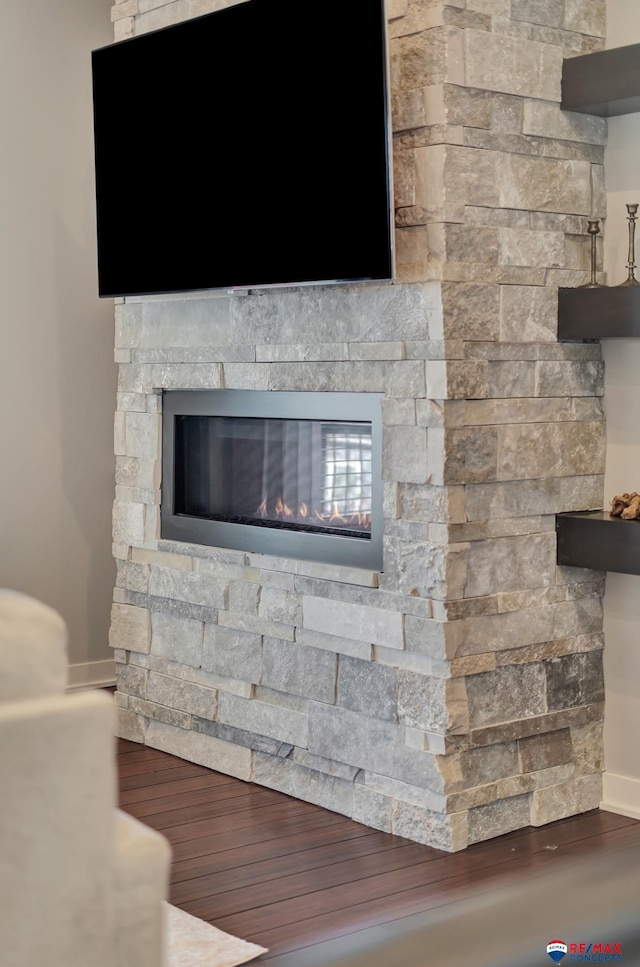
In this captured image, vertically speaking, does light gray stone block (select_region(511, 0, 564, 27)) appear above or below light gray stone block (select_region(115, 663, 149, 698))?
above

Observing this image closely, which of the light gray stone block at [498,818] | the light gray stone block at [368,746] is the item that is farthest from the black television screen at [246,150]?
the light gray stone block at [498,818]

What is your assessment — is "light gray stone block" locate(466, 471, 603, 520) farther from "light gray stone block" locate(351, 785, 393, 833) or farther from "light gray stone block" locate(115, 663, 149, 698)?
"light gray stone block" locate(115, 663, 149, 698)

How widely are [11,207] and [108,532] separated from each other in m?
1.31

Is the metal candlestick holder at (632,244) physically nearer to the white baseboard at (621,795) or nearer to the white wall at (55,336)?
the white baseboard at (621,795)

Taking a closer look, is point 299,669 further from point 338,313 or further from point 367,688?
point 338,313

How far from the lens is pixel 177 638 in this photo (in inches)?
142

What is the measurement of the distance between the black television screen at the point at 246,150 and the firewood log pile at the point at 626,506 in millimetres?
873

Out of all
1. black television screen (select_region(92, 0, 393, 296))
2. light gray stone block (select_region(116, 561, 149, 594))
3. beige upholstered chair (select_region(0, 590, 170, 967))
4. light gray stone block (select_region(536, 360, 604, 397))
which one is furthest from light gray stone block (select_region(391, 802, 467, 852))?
beige upholstered chair (select_region(0, 590, 170, 967))

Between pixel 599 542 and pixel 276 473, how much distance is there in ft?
3.29

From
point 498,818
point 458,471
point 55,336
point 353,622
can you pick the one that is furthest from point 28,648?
point 55,336

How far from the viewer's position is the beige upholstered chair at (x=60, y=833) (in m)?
0.78

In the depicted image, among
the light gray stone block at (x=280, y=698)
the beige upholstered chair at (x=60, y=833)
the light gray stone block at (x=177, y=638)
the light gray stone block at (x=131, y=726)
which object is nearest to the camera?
the beige upholstered chair at (x=60, y=833)

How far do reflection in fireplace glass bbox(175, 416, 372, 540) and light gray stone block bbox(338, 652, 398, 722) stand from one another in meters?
0.35

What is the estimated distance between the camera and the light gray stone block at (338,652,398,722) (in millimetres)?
2889
